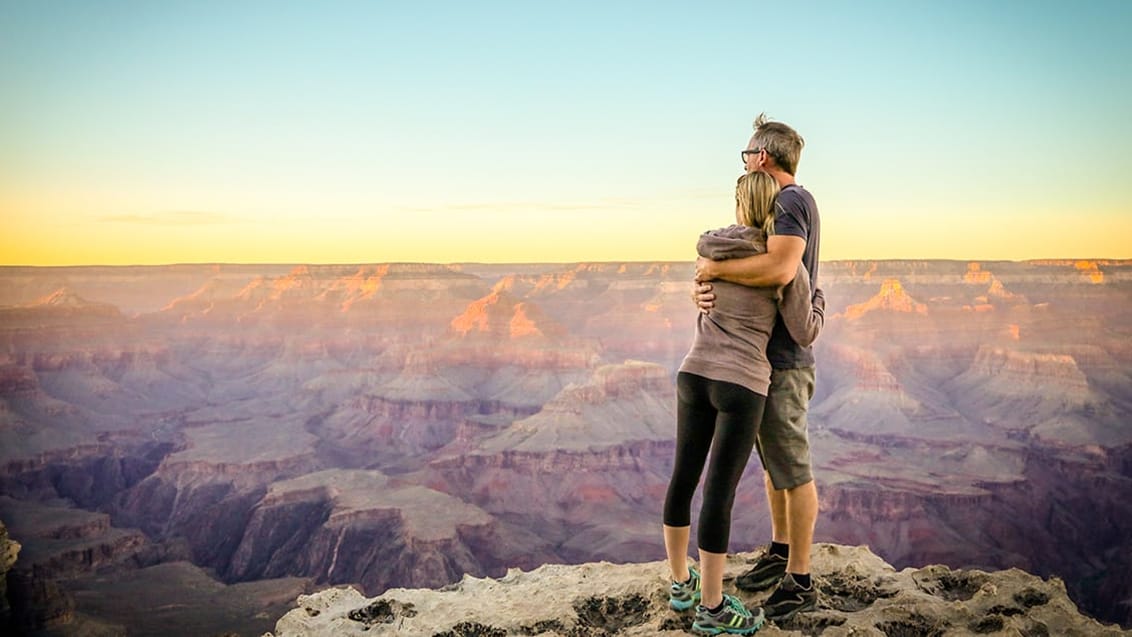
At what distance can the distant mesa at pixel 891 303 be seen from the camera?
81250mm

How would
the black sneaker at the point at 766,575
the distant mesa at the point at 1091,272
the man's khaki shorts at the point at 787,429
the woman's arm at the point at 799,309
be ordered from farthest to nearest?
the distant mesa at the point at 1091,272 < the black sneaker at the point at 766,575 < the man's khaki shorts at the point at 787,429 < the woman's arm at the point at 799,309

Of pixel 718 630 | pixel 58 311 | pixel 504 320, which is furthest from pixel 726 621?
pixel 58 311

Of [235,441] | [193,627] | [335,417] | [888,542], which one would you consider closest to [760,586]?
[193,627]

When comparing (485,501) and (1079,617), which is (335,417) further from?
(1079,617)

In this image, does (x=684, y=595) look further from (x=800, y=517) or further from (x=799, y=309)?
(x=799, y=309)

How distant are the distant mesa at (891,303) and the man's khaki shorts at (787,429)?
270ft

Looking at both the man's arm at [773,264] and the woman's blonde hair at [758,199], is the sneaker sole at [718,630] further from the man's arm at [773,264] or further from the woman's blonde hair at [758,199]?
the woman's blonde hair at [758,199]

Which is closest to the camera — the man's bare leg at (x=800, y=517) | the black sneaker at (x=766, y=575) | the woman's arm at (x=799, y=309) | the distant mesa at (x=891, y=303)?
the woman's arm at (x=799, y=309)

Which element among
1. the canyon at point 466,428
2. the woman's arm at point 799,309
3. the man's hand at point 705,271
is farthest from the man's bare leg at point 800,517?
the canyon at point 466,428

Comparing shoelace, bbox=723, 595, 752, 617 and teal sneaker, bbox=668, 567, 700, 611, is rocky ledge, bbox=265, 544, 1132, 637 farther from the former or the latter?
shoelace, bbox=723, 595, 752, 617

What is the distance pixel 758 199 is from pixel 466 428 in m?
67.2

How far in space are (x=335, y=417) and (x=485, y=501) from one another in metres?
25.8

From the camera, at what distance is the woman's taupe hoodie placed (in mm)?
4297

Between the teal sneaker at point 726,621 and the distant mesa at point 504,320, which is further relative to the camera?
the distant mesa at point 504,320
